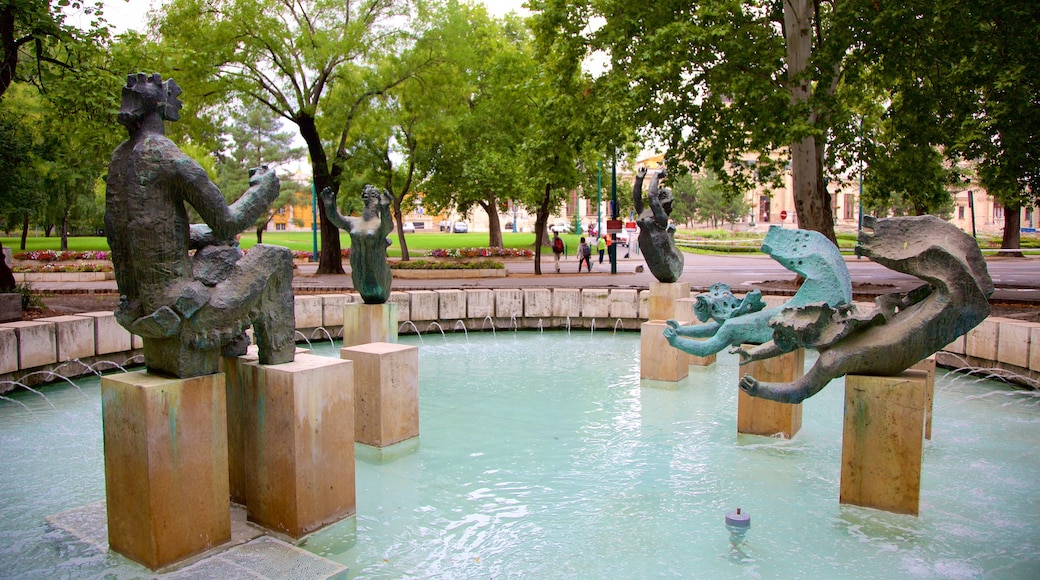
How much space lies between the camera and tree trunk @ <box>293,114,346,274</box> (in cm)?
2445

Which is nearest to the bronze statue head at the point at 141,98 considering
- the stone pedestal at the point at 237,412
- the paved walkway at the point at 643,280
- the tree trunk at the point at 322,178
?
the stone pedestal at the point at 237,412

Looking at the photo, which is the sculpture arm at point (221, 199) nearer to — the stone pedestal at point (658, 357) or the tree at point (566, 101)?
the stone pedestal at point (658, 357)

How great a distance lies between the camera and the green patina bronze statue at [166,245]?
4422 millimetres

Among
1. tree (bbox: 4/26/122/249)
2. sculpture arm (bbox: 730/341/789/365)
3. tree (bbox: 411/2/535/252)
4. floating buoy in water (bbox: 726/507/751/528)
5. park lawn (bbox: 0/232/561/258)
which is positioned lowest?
floating buoy in water (bbox: 726/507/751/528)

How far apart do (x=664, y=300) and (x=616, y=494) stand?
5393 millimetres

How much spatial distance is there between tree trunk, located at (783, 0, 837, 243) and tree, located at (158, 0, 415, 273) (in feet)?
43.0

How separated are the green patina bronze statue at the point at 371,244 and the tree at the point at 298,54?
1284 cm

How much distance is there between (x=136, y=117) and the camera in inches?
177

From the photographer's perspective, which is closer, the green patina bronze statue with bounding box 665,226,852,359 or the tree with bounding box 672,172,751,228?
the green patina bronze statue with bounding box 665,226,852,359

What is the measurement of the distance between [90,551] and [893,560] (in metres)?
5.04

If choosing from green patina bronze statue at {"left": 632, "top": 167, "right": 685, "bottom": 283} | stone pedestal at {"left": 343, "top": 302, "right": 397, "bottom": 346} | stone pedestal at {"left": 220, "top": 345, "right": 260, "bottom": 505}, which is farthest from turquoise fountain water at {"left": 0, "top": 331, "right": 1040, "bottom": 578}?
green patina bronze statue at {"left": 632, "top": 167, "right": 685, "bottom": 283}

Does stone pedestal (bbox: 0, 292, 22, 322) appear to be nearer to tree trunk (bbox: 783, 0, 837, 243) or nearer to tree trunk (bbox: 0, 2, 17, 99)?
tree trunk (bbox: 0, 2, 17, 99)

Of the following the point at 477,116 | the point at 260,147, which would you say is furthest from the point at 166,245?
the point at 260,147

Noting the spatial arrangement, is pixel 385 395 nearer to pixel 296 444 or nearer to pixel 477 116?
pixel 296 444
